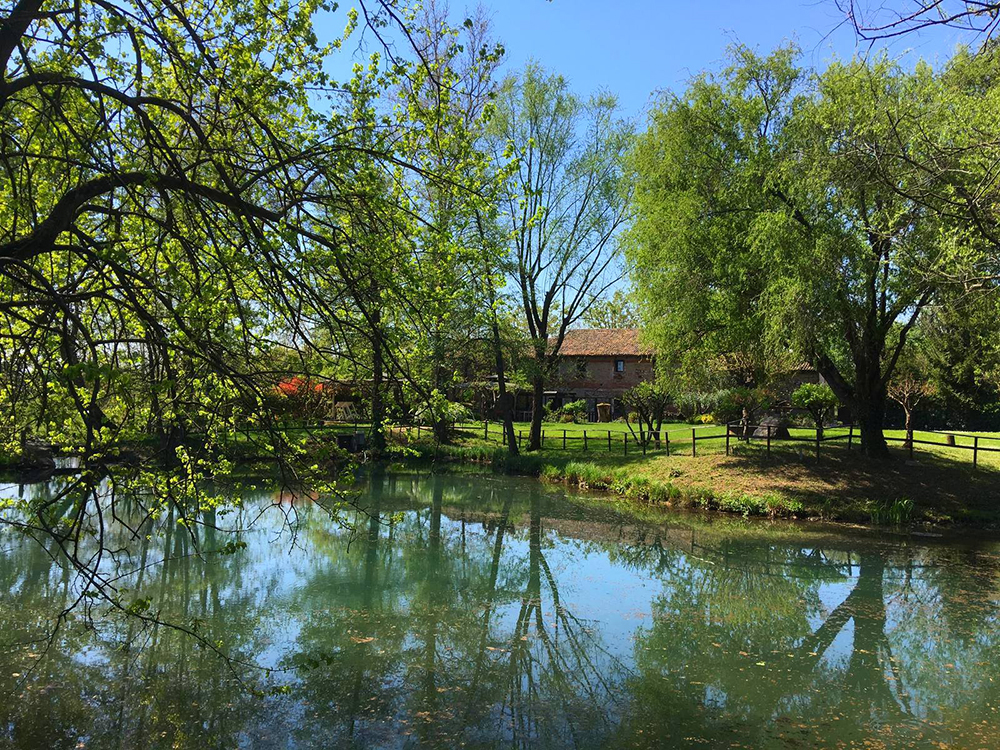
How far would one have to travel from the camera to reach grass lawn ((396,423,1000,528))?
55.2 ft

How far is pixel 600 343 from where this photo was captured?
46.2 metres

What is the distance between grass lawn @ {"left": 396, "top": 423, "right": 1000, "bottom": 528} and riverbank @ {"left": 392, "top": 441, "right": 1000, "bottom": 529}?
2cm

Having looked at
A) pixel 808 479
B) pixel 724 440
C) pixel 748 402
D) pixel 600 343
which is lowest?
pixel 808 479

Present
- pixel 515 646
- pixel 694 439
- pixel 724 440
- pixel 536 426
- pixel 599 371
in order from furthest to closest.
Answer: pixel 599 371
pixel 536 426
pixel 724 440
pixel 694 439
pixel 515 646

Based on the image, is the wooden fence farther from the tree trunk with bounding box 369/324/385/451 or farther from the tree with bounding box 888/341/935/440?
the tree trunk with bounding box 369/324/385/451

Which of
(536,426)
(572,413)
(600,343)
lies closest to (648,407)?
(536,426)

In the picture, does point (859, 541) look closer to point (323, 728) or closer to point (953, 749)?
point (953, 749)

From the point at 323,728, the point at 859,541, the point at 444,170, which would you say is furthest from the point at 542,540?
the point at 444,170

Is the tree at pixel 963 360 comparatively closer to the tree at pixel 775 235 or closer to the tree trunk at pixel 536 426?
the tree at pixel 775 235

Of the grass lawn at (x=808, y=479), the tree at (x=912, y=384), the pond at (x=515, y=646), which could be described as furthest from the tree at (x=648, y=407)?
the pond at (x=515, y=646)

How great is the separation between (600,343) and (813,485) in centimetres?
2870

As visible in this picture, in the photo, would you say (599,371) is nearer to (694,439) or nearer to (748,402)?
(748,402)

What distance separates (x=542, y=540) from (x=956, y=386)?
22994 mm

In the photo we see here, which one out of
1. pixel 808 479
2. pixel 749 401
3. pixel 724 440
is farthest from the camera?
pixel 749 401
